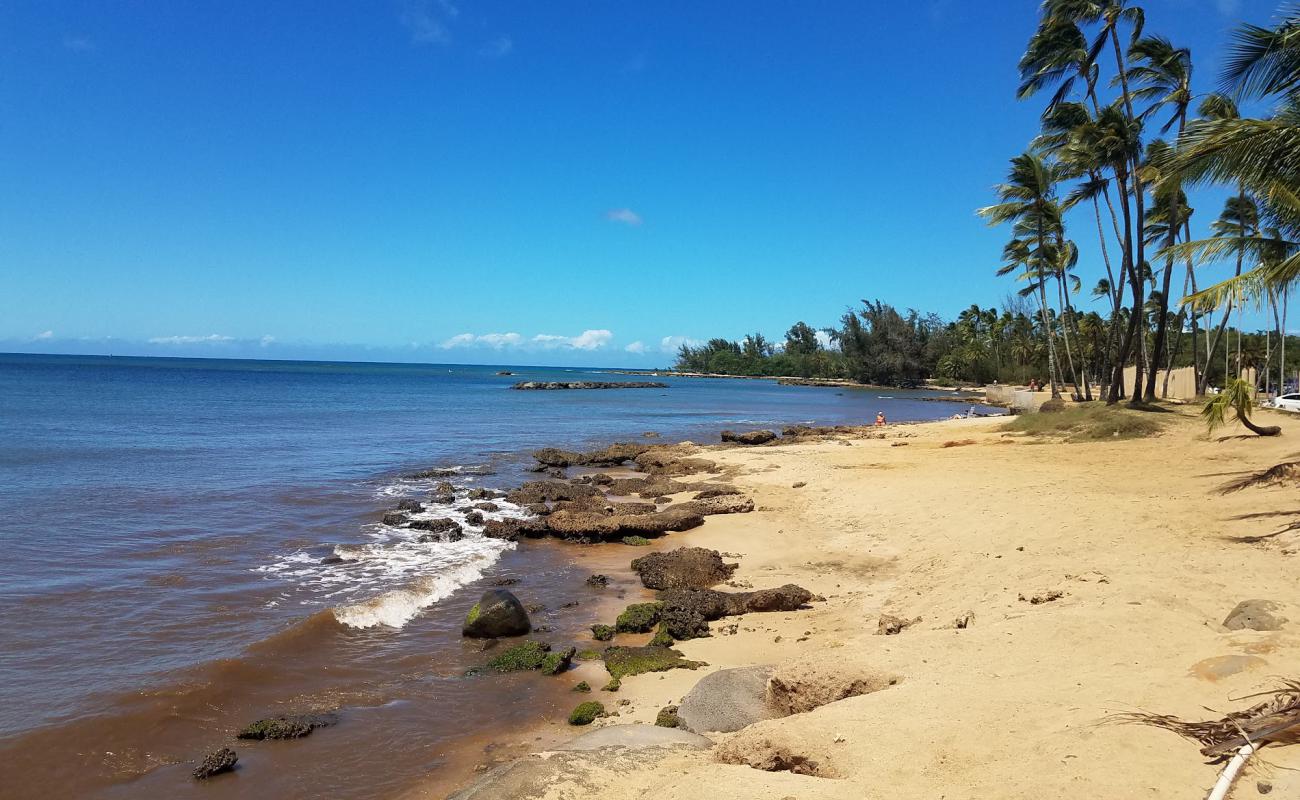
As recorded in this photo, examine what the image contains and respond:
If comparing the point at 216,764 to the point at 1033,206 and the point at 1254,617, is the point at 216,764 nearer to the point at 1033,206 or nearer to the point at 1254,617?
the point at 1254,617

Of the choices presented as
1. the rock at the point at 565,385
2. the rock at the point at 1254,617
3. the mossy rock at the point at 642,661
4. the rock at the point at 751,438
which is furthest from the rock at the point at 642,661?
the rock at the point at 565,385

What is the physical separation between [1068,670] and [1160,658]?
2.09ft

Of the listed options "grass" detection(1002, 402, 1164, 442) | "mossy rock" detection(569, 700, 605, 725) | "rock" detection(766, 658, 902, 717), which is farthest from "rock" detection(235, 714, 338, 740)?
"grass" detection(1002, 402, 1164, 442)

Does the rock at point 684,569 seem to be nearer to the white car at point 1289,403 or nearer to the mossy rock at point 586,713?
the mossy rock at point 586,713

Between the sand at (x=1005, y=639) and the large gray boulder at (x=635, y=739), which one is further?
the large gray boulder at (x=635, y=739)

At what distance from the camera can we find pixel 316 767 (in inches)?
250

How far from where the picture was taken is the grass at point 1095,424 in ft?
65.2

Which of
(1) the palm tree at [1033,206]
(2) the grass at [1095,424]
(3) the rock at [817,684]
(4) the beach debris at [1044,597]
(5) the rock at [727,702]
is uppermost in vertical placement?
(1) the palm tree at [1033,206]

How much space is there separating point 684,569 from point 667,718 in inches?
198

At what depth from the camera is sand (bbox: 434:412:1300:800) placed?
4215mm

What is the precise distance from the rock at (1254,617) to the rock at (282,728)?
27.3 ft

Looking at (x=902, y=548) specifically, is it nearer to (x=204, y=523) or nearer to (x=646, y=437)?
(x=204, y=523)

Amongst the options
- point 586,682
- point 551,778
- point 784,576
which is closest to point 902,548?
point 784,576

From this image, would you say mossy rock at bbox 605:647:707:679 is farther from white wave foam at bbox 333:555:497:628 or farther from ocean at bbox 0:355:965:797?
white wave foam at bbox 333:555:497:628
